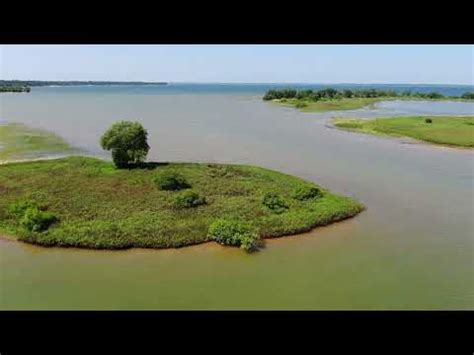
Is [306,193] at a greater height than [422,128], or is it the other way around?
[422,128]

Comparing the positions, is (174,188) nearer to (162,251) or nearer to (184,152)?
(162,251)

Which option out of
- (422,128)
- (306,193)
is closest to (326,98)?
(422,128)

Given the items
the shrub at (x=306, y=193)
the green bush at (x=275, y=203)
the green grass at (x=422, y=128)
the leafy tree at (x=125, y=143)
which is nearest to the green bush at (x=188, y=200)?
the green bush at (x=275, y=203)

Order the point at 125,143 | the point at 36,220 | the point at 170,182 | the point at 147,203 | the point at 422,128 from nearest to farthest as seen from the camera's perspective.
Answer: the point at 36,220 < the point at 147,203 < the point at 170,182 < the point at 125,143 < the point at 422,128

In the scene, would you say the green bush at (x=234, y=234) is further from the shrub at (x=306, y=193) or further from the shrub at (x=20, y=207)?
the shrub at (x=20, y=207)

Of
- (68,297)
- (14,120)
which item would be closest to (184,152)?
(68,297)

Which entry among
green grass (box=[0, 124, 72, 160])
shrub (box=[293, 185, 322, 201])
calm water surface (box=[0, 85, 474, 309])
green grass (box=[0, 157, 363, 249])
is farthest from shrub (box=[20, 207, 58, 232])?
green grass (box=[0, 124, 72, 160])

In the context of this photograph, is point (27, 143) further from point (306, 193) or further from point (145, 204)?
point (306, 193)
